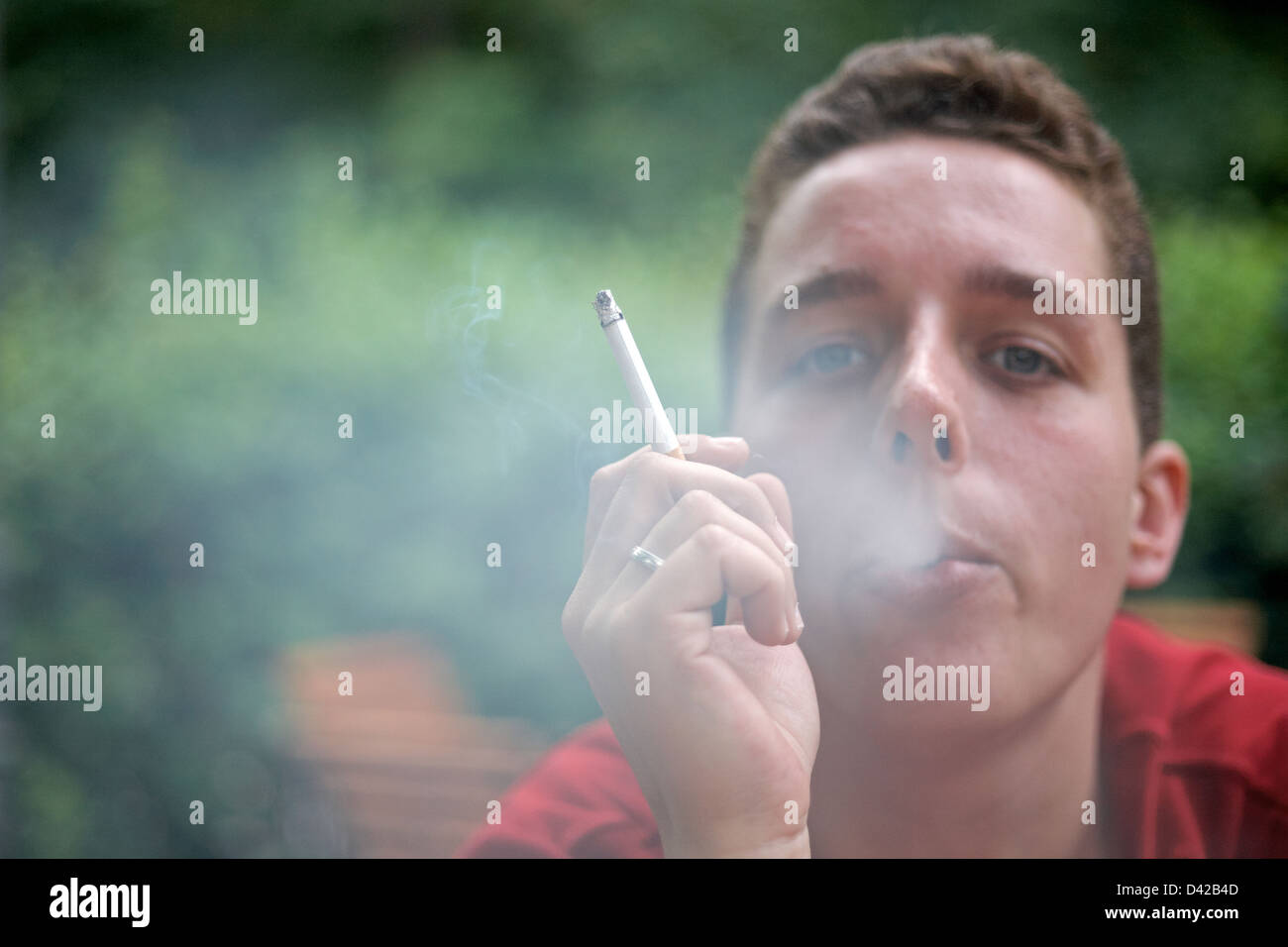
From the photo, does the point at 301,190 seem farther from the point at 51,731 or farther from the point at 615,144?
the point at 51,731

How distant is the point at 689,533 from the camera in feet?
2.91

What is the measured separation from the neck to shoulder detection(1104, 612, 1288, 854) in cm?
8

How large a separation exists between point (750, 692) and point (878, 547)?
31 centimetres

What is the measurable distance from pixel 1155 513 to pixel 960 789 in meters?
0.48

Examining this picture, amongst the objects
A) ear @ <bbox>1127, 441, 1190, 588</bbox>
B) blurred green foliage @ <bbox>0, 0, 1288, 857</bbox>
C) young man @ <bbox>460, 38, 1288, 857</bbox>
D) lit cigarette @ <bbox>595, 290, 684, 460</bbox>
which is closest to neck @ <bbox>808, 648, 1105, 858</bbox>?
young man @ <bbox>460, 38, 1288, 857</bbox>

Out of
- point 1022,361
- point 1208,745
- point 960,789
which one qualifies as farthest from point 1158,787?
point 1022,361

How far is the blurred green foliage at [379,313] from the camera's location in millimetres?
2342

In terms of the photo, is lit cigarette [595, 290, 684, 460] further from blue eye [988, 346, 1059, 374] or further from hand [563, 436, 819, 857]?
blue eye [988, 346, 1059, 374]

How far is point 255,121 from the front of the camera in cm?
274

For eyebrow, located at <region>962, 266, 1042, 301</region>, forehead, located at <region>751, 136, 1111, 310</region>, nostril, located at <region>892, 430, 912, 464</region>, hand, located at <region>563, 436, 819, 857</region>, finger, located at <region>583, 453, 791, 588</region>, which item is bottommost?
hand, located at <region>563, 436, 819, 857</region>

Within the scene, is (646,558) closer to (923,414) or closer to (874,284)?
(923,414)

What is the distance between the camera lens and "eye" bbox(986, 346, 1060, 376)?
48.1 inches
